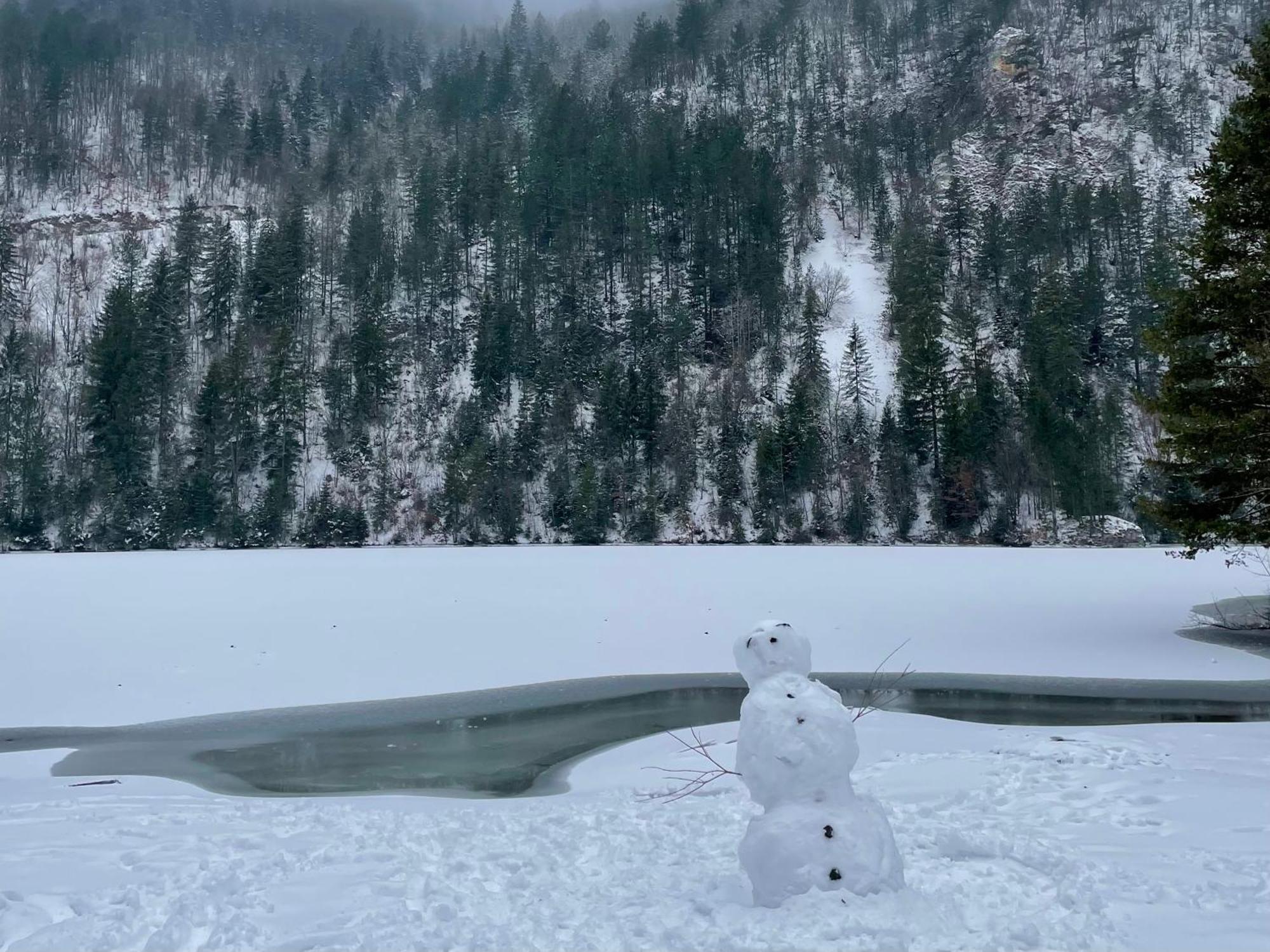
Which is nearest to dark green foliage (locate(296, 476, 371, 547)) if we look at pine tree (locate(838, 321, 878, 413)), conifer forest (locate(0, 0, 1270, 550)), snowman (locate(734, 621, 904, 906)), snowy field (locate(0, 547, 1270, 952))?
conifer forest (locate(0, 0, 1270, 550))

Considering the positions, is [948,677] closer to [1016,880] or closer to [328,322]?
[1016,880]

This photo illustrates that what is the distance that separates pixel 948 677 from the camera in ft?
39.5

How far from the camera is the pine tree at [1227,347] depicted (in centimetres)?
1198

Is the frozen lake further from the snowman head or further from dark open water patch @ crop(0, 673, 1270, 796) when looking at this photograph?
the snowman head

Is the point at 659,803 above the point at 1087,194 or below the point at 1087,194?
below

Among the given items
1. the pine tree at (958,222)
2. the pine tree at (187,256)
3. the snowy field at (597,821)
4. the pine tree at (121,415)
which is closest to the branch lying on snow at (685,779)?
the snowy field at (597,821)

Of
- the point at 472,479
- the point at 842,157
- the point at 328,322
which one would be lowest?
the point at 472,479

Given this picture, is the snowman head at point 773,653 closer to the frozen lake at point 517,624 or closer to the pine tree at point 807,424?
the frozen lake at point 517,624

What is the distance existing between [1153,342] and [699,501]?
106ft

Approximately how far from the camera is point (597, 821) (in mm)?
5602

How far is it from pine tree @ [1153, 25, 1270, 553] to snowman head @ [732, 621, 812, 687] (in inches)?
433

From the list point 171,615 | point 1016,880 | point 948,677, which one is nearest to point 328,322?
point 171,615

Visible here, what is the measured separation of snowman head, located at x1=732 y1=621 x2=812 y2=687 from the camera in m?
4.04

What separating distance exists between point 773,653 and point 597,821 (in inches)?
92.8
